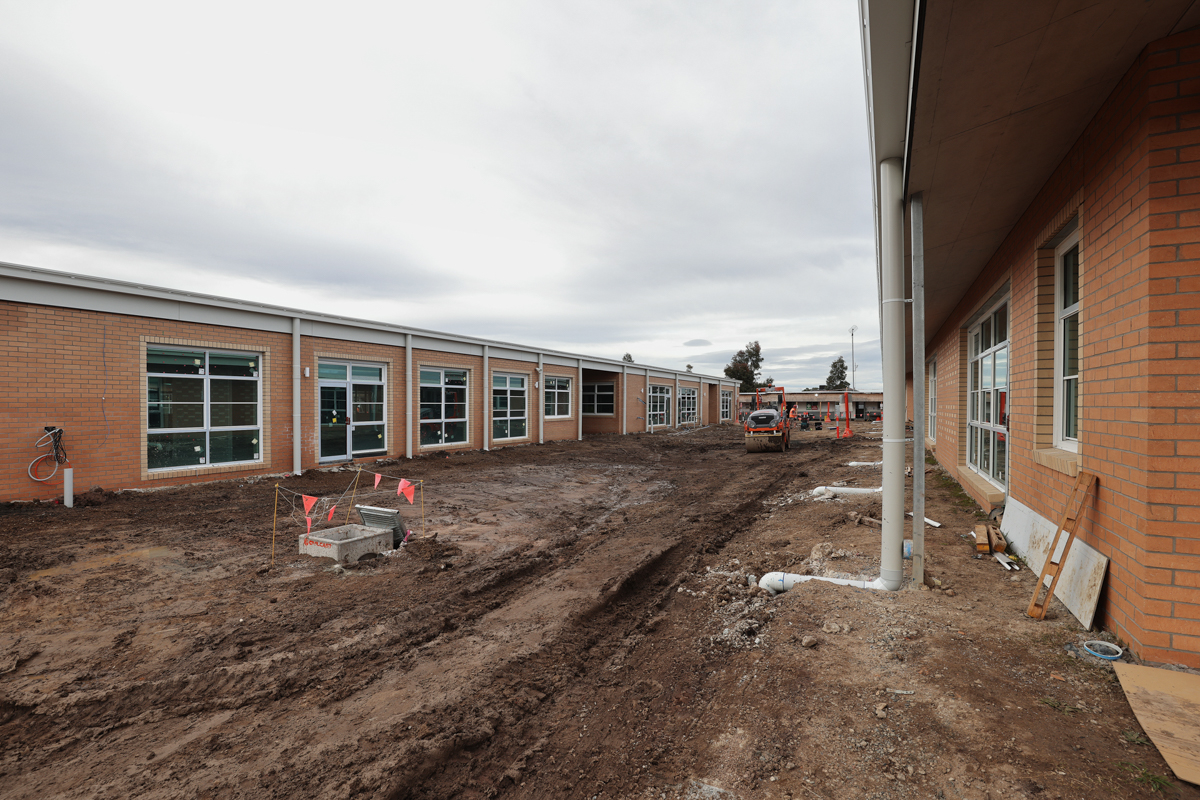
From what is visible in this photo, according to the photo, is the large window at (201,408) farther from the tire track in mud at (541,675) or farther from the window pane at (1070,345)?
the window pane at (1070,345)

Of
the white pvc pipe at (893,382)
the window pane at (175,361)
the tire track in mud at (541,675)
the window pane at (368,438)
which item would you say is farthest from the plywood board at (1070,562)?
the window pane at (368,438)

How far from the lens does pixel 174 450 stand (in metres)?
11.4

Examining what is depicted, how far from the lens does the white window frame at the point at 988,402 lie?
23.5 feet

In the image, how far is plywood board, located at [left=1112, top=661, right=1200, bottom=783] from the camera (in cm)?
239

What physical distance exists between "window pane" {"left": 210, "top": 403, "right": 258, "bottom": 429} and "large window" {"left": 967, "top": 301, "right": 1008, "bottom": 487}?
586 inches

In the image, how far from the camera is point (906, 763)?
Answer: 2.64 meters

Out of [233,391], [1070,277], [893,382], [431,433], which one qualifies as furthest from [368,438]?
[1070,277]

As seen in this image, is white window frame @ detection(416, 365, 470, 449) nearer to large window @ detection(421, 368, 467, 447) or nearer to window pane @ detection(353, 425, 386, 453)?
large window @ detection(421, 368, 467, 447)

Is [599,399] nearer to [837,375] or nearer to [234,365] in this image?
[234,365]

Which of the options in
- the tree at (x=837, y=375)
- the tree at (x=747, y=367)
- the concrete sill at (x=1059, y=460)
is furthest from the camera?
the tree at (x=837, y=375)

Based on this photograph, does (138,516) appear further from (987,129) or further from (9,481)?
(987,129)

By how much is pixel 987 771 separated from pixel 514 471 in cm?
1332

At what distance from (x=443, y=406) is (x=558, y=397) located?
24.7 ft

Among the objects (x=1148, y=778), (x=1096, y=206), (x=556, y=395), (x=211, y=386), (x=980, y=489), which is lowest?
(x=1148, y=778)
